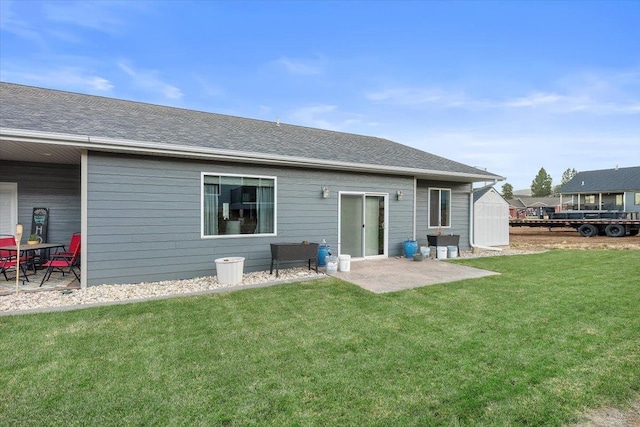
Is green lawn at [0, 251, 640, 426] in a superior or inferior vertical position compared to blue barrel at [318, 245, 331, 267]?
inferior

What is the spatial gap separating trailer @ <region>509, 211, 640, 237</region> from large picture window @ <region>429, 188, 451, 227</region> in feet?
45.1

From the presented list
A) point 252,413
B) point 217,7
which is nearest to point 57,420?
point 252,413

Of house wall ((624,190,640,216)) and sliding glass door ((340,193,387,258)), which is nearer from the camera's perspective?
sliding glass door ((340,193,387,258))

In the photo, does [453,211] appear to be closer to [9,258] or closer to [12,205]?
[9,258]

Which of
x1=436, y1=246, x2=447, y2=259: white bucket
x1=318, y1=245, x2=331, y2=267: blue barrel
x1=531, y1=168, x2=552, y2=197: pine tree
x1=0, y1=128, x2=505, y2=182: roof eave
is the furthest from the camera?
x1=531, y1=168, x2=552, y2=197: pine tree

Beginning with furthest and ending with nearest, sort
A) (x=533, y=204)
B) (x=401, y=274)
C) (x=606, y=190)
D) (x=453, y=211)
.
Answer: (x=533, y=204) < (x=606, y=190) < (x=453, y=211) < (x=401, y=274)

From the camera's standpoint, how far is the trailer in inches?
706

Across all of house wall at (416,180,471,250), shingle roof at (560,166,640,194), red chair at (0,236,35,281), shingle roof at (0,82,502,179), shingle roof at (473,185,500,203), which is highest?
shingle roof at (560,166,640,194)

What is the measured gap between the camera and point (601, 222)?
18391mm

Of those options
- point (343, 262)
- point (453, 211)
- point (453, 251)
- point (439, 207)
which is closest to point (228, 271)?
point (343, 262)

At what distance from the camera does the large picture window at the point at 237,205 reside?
266 inches

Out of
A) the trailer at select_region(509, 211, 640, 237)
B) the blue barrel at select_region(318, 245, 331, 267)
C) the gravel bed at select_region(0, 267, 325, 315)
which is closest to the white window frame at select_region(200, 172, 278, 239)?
the gravel bed at select_region(0, 267, 325, 315)

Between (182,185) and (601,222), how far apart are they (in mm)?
22631

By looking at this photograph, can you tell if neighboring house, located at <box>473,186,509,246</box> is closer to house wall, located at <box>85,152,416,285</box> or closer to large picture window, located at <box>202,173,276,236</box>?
house wall, located at <box>85,152,416,285</box>
